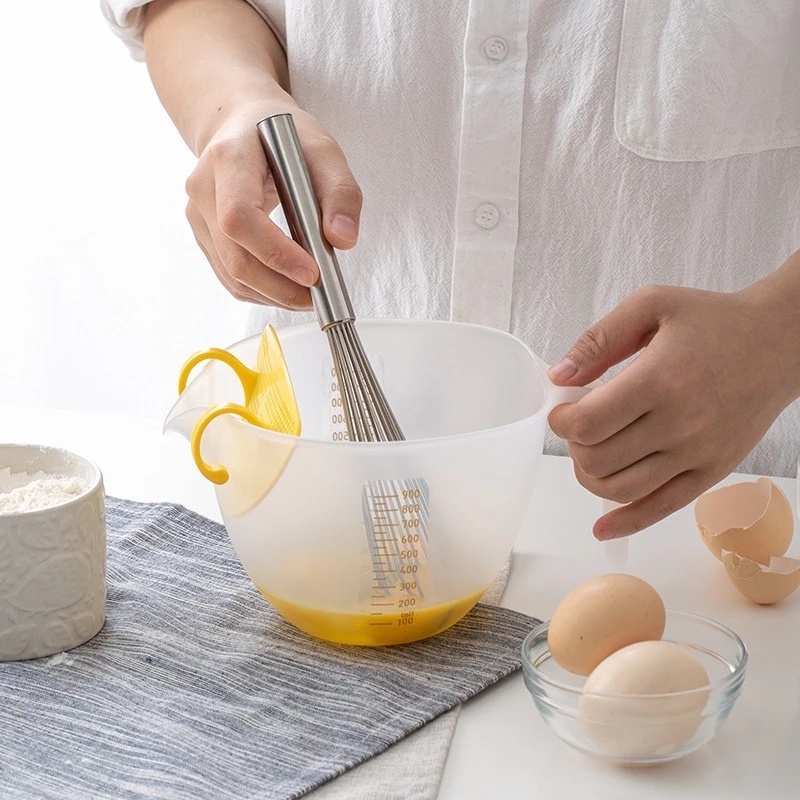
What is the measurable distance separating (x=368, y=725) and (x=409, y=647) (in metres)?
0.09

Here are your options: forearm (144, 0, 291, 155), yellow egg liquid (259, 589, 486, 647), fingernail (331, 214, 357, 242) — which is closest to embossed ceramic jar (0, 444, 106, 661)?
yellow egg liquid (259, 589, 486, 647)

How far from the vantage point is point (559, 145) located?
943 mm

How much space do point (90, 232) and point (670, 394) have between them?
150cm

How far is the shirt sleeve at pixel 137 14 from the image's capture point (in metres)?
1.06

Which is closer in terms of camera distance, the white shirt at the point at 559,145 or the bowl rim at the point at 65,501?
the bowl rim at the point at 65,501

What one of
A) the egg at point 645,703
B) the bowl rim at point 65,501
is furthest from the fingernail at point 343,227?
the egg at point 645,703

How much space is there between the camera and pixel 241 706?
62 centimetres

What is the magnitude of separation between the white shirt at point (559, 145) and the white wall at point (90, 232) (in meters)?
0.85

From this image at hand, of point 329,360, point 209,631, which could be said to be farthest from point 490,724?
point 329,360

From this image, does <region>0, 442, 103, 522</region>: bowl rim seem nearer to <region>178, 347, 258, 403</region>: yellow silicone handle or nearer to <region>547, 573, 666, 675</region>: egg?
<region>178, 347, 258, 403</region>: yellow silicone handle

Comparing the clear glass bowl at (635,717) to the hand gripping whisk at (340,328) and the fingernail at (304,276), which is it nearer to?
the hand gripping whisk at (340,328)

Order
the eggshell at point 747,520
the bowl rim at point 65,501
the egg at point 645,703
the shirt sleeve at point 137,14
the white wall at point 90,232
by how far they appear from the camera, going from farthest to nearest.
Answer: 1. the white wall at point 90,232
2. the shirt sleeve at point 137,14
3. the eggshell at point 747,520
4. the bowl rim at point 65,501
5. the egg at point 645,703

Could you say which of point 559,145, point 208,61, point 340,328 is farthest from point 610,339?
point 208,61

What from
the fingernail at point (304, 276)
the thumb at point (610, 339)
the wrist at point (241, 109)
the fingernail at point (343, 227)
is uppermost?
the wrist at point (241, 109)
